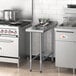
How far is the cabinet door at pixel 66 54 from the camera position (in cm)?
488

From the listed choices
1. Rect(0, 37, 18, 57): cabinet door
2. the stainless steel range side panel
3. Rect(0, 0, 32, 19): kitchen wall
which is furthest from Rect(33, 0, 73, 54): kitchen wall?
the stainless steel range side panel

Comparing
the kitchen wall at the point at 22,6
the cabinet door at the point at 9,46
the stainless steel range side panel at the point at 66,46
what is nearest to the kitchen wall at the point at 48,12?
the kitchen wall at the point at 22,6

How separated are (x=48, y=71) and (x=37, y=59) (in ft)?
2.74

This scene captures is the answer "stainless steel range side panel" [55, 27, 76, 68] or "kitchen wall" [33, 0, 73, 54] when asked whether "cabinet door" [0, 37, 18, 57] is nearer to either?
"kitchen wall" [33, 0, 73, 54]

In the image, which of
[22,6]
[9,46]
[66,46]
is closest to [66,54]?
[66,46]

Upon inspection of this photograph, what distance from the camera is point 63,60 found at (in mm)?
4988

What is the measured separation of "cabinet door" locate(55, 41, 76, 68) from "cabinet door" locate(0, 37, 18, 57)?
35.0 inches

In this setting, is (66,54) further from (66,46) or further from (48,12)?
(48,12)

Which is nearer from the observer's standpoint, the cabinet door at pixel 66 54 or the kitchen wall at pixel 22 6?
the cabinet door at pixel 66 54

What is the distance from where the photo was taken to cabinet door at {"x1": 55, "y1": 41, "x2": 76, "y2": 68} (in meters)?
4.88

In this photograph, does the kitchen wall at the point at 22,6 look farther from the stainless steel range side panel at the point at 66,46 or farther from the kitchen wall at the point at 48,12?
the stainless steel range side panel at the point at 66,46

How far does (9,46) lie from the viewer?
17.5ft

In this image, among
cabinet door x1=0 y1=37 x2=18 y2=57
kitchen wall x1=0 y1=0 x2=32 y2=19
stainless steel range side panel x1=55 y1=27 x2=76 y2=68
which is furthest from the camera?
kitchen wall x1=0 y1=0 x2=32 y2=19

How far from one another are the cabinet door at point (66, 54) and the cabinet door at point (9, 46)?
2.91ft
